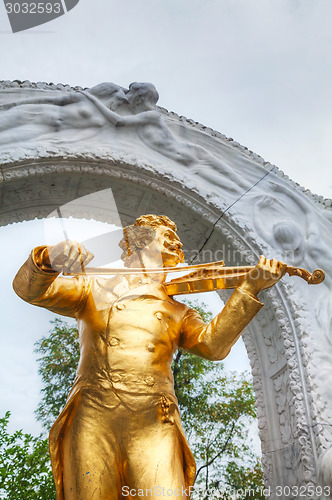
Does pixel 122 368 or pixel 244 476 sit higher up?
pixel 244 476

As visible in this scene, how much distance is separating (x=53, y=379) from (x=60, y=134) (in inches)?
221

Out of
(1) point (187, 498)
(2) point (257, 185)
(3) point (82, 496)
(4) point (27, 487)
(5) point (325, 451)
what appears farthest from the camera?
(4) point (27, 487)

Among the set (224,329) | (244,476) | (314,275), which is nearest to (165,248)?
(224,329)

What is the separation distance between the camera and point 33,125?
4.69 metres

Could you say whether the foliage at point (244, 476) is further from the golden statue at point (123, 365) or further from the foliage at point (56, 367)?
the golden statue at point (123, 365)

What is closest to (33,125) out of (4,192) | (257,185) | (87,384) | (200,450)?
(4,192)

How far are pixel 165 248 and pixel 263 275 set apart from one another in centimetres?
68

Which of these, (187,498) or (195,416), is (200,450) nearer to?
(195,416)

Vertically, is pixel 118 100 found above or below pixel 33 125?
above

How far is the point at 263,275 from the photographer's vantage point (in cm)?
224

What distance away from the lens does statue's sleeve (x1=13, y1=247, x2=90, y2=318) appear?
6.78 ft
